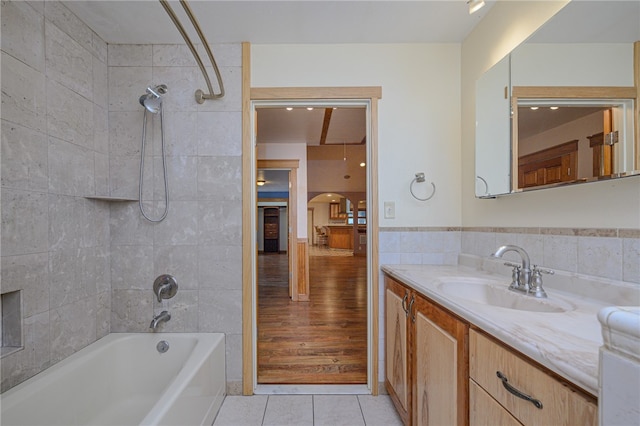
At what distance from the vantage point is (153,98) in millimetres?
1901

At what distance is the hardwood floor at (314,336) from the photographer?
2248 mm

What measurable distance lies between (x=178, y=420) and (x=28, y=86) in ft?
5.91

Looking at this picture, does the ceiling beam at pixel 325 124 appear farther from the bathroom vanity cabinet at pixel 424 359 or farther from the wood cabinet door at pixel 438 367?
the wood cabinet door at pixel 438 367

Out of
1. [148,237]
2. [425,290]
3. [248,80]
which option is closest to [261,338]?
[148,237]

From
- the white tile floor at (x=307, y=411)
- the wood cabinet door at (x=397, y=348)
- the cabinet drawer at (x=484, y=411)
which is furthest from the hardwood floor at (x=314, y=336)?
the cabinet drawer at (x=484, y=411)

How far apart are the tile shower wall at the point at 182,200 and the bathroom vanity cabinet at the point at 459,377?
1.13 metres

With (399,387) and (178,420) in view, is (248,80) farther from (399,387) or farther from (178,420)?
(399,387)

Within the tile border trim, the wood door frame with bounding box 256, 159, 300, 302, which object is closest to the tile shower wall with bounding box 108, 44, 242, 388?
the tile border trim

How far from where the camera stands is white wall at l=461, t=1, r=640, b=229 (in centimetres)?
108

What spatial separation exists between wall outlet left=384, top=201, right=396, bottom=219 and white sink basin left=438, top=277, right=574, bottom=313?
0.64m

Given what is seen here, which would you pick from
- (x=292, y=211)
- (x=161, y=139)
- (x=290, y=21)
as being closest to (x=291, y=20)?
(x=290, y=21)

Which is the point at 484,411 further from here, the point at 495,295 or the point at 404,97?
the point at 404,97

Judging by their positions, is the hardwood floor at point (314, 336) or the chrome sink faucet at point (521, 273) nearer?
the chrome sink faucet at point (521, 273)

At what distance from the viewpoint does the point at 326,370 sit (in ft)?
7.50
